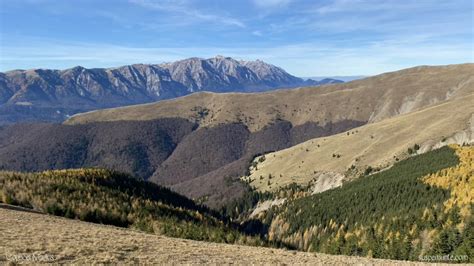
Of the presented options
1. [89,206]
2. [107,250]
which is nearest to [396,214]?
[89,206]

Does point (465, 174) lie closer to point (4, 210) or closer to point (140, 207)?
point (140, 207)

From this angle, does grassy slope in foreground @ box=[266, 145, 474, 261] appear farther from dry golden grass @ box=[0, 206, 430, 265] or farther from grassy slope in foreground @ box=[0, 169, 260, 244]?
dry golden grass @ box=[0, 206, 430, 265]

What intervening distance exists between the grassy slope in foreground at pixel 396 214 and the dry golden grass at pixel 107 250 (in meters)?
36.0

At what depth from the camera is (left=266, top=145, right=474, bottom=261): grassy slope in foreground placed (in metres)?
78.0

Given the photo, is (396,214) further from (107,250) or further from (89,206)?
(107,250)

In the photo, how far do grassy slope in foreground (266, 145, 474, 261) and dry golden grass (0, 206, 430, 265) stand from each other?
3604 cm

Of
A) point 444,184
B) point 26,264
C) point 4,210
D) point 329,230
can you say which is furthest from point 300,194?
point 26,264

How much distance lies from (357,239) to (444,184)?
92.4 feet

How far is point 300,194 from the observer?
197125mm

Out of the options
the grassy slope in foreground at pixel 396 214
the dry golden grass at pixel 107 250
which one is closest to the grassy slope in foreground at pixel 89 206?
the dry golden grass at pixel 107 250

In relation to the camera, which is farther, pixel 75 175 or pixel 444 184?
pixel 444 184

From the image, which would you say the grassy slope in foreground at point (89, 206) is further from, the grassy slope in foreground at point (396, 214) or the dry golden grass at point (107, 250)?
the grassy slope in foreground at point (396, 214)

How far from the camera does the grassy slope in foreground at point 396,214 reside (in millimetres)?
78000

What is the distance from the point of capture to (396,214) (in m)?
107
